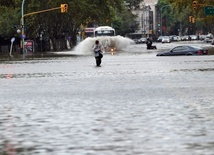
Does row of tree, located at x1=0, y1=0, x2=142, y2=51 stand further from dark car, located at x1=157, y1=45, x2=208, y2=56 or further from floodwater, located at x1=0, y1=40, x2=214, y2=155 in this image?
floodwater, located at x1=0, y1=40, x2=214, y2=155

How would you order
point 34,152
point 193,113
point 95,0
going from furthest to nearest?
point 95,0 < point 193,113 < point 34,152

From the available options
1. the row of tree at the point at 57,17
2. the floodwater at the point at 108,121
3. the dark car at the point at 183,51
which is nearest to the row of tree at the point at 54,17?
the row of tree at the point at 57,17

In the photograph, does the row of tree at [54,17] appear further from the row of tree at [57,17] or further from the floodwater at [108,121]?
the floodwater at [108,121]

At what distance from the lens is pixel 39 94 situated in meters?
22.4

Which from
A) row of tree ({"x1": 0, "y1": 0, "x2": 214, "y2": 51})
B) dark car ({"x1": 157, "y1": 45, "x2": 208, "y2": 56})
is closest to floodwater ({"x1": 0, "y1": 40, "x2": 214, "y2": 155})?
dark car ({"x1": 157, "y1": 45, "x2": 208, "y2": 56})

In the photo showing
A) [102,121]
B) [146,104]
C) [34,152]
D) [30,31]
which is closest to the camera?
[34,152]

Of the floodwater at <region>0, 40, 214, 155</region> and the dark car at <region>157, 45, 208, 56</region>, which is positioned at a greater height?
the floodwater at <region>0, 40, 214, 155</region>

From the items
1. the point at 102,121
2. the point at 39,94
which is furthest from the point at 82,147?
the point at 39,94

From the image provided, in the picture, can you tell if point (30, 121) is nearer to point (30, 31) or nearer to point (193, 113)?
point (193, 113)

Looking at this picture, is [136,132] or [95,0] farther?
[95,0]

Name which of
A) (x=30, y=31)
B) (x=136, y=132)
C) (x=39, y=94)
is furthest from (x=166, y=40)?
(x=136, y=132)

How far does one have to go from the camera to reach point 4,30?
103 metres

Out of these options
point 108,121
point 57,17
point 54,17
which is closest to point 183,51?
point 54,17

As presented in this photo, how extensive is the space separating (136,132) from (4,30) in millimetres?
92351
